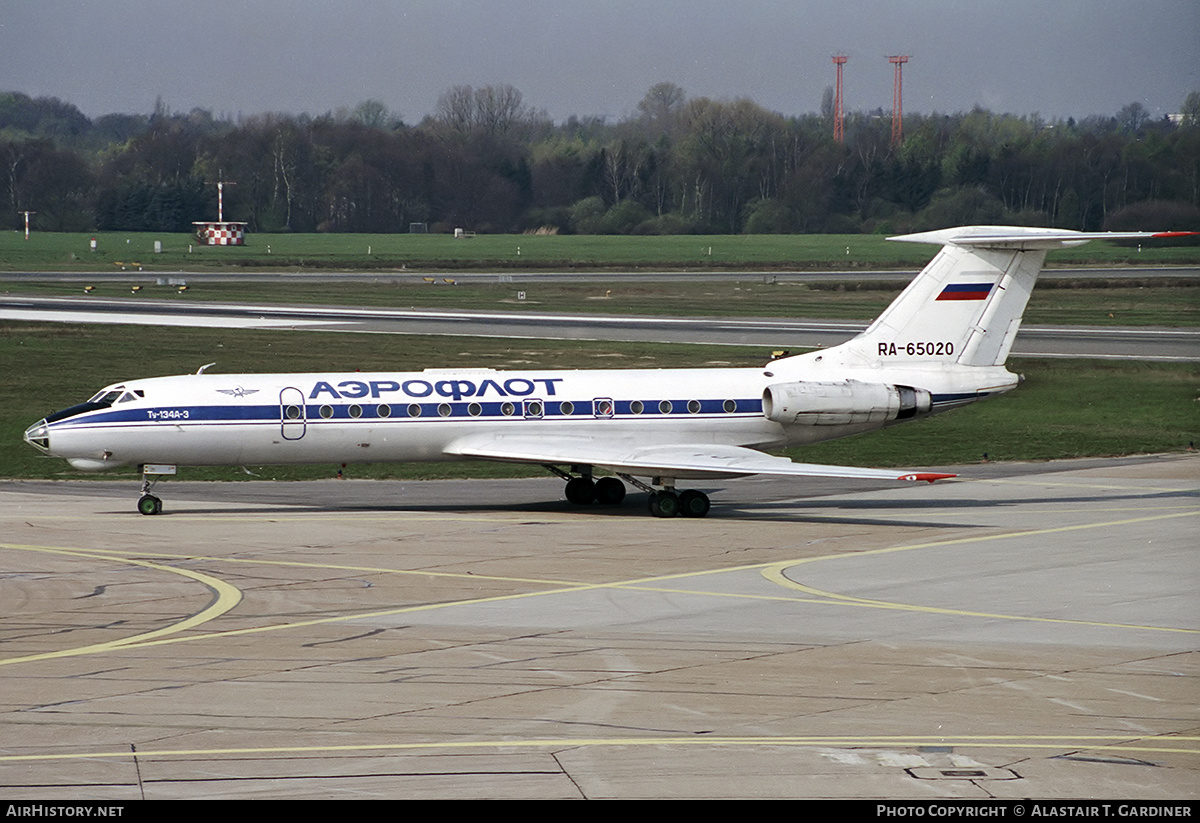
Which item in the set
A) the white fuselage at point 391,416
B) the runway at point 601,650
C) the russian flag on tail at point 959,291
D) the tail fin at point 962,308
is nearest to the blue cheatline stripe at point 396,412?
the white fuselage at point 391,416

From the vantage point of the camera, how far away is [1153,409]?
45.5m

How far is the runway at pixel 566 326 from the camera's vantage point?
59.0m

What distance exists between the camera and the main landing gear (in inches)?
1193

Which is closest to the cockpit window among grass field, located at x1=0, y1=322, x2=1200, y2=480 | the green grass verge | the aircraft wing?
grass field, located at x1=0, y1=322, x2=1200, y2=480

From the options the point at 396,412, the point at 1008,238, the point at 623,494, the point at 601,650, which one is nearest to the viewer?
the point at 601,650

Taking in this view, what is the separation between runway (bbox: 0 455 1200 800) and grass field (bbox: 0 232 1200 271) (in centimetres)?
7481

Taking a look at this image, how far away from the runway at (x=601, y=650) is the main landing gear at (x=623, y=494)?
2.18 feet

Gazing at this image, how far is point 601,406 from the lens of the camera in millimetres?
31156

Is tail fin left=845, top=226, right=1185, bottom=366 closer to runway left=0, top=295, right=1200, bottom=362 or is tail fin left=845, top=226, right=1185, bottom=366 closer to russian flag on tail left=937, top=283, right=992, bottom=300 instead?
russian flag on tail left=937, top=283, right=992, bottom=300

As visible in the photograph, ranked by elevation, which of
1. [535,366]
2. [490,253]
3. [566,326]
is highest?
[490,253]

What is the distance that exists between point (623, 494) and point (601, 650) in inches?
585

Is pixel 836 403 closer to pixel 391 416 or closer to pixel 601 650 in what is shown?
pixel 391 416

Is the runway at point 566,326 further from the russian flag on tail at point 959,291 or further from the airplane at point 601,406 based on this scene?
the airplane at point 601,406

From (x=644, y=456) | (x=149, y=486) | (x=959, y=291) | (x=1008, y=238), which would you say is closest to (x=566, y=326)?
(x=959, y=291)
